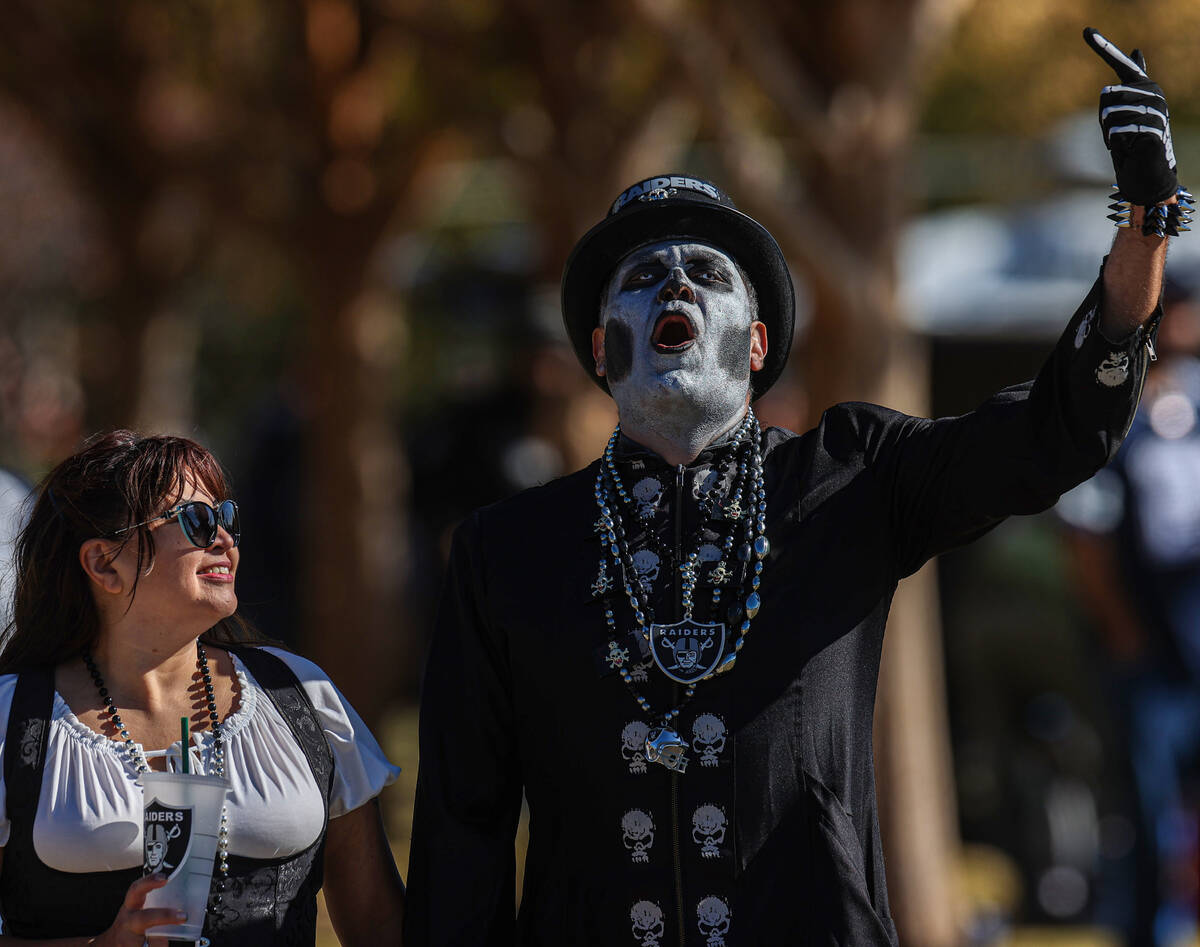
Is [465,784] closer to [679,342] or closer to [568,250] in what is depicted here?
[679,342]

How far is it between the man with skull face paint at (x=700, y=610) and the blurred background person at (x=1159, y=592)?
9.35ft

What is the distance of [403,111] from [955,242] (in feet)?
10.6

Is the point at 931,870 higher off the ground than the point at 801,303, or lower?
lower

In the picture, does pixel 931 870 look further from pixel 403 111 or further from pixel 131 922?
pixel 403 111

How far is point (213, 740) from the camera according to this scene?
3.08 metres

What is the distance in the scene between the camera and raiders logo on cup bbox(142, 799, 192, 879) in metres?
2.67

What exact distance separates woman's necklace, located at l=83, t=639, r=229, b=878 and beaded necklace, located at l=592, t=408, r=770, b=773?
69cm

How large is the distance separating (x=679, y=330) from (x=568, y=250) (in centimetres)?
488

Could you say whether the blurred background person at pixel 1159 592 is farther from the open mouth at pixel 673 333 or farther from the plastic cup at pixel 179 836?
the plastic cup at pixel 179 836

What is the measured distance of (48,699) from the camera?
3.01 meters

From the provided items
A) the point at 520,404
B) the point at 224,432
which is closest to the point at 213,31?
the point at 520,404

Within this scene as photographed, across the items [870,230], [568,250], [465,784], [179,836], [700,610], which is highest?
[568,250]

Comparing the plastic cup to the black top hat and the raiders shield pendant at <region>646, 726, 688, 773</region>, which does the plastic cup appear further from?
the black top hat

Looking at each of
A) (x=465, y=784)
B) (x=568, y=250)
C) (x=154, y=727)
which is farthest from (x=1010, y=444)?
(x=568, y=250)
